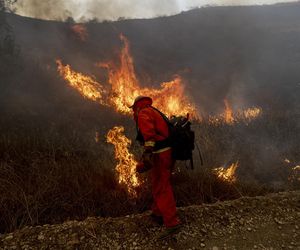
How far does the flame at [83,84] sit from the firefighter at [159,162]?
9.35 meters

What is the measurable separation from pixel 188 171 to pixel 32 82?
30.1 ft

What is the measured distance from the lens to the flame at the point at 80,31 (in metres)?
19.7

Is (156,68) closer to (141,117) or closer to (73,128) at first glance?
(73,128)

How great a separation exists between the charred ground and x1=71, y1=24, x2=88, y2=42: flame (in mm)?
426

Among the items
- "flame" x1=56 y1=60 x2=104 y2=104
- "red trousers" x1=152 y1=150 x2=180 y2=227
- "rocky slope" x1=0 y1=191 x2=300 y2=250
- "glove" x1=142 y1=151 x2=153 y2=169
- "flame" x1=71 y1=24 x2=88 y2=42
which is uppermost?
"flame" x1=71 y1=24 x2=88 y2=42

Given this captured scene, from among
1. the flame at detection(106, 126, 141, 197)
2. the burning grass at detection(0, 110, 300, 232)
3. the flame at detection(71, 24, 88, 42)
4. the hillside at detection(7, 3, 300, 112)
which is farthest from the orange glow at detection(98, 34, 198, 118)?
the flame at detection(106, 126, 141, 197)

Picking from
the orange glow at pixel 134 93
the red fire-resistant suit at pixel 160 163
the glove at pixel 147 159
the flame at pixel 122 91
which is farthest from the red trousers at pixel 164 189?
the orange glow at pixel 134 93

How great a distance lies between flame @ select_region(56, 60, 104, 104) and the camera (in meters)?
13.3

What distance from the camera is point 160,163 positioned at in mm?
3930

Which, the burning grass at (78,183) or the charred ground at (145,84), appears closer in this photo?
the burning grass at (78,183)

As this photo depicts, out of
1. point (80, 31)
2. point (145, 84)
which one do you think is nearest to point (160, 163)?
point (145, 84)

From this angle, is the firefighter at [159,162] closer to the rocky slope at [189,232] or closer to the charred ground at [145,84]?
the rocky slope at [189,232]

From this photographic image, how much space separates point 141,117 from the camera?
3.83 meters

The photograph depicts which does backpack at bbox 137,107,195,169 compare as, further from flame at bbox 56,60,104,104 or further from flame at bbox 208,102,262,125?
flame at bbox 56,60,104,104
